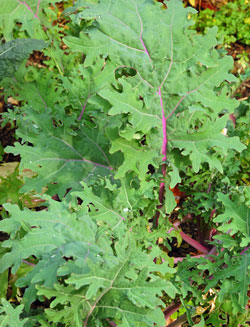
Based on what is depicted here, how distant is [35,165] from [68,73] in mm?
724

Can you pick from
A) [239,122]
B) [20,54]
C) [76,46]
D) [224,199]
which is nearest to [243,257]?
[224,199]

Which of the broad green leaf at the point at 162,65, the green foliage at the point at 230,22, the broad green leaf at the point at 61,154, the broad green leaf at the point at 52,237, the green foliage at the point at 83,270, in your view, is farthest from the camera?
the green foliage at the point at 230,22

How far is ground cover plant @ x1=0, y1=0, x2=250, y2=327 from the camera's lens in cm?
146

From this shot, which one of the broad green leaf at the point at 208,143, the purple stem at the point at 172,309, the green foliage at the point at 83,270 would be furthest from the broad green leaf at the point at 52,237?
the purple stem at the point at 172,309

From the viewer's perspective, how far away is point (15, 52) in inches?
80.5

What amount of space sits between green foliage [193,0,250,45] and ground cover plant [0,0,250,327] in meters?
1.68

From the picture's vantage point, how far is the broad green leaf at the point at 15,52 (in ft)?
6.60

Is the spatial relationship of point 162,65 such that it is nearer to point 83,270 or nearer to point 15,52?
point 15,52

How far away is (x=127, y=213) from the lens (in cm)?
183

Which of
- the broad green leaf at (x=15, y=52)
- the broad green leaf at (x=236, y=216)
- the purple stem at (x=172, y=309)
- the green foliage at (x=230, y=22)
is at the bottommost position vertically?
the purple stem at (x=172, y=309)

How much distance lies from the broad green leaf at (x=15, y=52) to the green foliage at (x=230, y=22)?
75.1 inches

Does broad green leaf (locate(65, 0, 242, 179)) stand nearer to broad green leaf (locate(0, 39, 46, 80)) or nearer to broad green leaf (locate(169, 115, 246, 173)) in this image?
broad green leaf (locate(169, 115, 246, 173))

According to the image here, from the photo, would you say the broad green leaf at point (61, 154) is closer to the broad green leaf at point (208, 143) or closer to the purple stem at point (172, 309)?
the broad green leaf at point (208, 143)

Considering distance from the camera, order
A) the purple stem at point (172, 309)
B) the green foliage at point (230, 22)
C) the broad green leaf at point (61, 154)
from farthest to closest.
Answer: the green foliage at point (230, 22), the purple stem at point (172, 309), the broad green leaf at point (61, 154)
